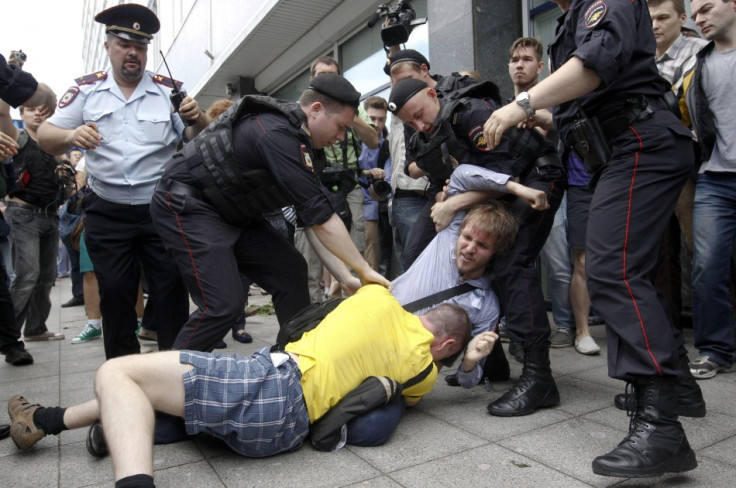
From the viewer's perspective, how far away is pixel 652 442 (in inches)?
72.4

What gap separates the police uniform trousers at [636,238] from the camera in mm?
1924

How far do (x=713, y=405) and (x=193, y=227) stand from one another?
2.46 meters

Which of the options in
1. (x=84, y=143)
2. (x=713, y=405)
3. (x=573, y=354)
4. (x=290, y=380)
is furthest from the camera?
(x=573, y=354)

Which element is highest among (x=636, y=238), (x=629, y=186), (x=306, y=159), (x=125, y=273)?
(x=306, y=159)

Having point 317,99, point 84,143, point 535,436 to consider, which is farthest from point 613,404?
point 84,143

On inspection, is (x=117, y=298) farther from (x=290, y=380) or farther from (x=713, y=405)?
(x=713, y=405)

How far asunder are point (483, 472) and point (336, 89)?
68.2 inches

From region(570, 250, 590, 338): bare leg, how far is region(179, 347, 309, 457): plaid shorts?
236cm

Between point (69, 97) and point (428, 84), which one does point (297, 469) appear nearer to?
point (428, 84)

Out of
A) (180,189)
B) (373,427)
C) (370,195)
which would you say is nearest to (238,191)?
(180,189)

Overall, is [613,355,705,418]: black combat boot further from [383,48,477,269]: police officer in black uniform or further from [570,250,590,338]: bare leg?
[570,250,590,338]: bare leg

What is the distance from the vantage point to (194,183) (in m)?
2.73

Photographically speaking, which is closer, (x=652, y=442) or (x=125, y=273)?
(x=652, y=442)

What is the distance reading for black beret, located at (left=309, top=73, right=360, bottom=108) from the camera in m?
2.68
